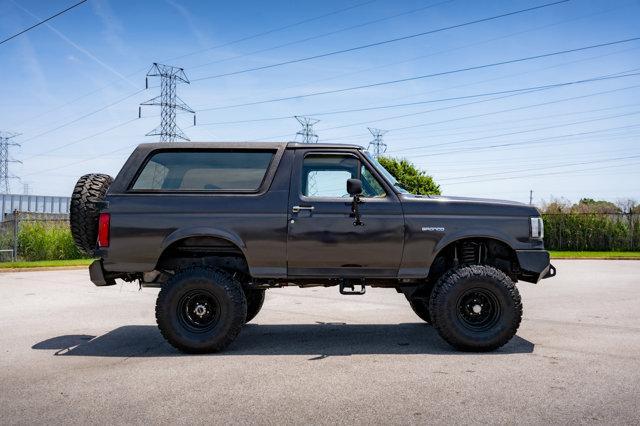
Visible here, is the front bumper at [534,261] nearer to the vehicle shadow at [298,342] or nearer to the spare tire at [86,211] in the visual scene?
the vehicle shadow at [298,342]

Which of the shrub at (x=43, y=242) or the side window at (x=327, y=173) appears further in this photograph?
the shrub at (x=43, y=242)

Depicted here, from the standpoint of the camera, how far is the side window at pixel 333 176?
249 inches

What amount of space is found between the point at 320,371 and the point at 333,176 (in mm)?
2352

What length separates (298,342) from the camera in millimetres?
6441

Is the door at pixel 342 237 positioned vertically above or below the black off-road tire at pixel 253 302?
above

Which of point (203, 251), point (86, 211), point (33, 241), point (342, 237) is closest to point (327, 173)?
point (342, 237)

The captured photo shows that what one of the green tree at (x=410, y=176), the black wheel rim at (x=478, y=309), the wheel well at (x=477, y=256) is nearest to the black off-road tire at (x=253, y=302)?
the wheel well at (x=477, y=256)

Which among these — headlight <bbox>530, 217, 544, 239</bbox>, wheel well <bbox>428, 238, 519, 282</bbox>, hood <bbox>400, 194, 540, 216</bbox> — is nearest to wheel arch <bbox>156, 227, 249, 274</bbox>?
hood <bbox>400, 194, 540, 216</bbox>

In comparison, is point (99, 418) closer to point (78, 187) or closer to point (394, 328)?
point (78, 187)

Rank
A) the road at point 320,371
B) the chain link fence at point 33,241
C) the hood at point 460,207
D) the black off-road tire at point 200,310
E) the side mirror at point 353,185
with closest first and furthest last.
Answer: the road at point 320,371, the side mirror at point 353,185, the black off-road tire at point 200,310, the hood at point 460,207, the chain link fence at point 33,241

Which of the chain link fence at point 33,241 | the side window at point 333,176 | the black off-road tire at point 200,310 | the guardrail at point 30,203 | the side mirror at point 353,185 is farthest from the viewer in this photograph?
the guardrail at point 30,203

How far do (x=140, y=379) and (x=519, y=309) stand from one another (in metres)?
3.85

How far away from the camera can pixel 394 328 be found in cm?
732

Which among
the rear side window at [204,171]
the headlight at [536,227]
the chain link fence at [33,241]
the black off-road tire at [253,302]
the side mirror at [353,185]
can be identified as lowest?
the black off-road tire at [253,302]
